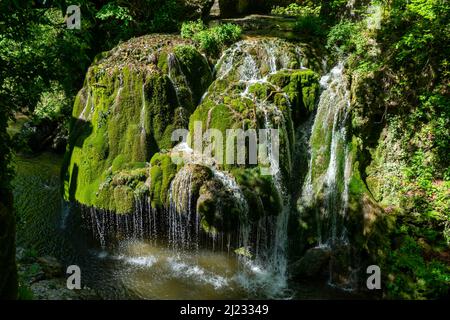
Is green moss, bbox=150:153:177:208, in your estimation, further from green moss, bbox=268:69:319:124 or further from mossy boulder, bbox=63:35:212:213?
green moss, bbox=268:69:319:124

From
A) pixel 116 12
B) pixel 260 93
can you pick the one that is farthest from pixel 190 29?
pixel 260 93

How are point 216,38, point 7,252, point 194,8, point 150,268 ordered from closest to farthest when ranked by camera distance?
point 7,252
point 150,268
point 216,38
point 194,8

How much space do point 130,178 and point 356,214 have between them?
588 centimetres

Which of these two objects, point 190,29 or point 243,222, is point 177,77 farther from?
point 243,222

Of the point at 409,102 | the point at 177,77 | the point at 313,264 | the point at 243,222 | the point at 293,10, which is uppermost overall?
the point at 293,10

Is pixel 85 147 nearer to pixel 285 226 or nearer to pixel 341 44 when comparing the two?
pixel 285 226

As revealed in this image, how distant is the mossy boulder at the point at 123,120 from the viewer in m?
10.4

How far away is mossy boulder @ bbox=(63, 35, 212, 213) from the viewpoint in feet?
34.0

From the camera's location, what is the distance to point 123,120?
1050 centimetres

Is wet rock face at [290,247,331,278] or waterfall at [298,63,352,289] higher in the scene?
waterfall at [298,63,352,289]

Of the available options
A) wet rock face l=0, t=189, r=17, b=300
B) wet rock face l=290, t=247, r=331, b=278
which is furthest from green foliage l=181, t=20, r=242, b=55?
wet rock face l=0, t=189, r=17, b=300
